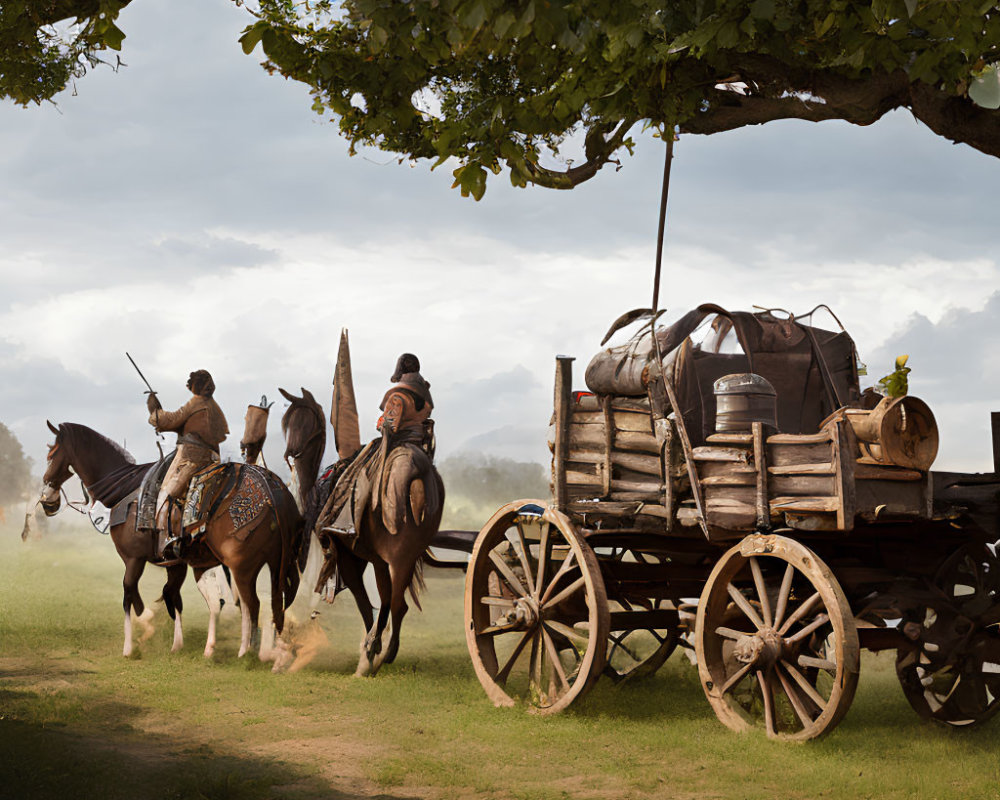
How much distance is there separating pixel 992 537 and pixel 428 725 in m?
4.71

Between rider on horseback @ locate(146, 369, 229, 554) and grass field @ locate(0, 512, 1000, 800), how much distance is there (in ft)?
5.25

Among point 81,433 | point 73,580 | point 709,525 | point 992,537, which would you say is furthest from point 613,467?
point 73,580

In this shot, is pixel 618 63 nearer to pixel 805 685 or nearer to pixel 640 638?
pixel 805 685

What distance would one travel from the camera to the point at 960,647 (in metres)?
8.14

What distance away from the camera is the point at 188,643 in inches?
494

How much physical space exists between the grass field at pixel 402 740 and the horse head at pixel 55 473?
6.06 feet

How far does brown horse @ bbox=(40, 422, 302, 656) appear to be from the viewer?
11086 millimetres

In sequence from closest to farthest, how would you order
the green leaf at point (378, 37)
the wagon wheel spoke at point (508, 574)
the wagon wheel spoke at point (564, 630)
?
the green leaf at point (378, 37), the wagon wheel spoke at point (564, 630), the wagon wheel spoke at point (508, 574)

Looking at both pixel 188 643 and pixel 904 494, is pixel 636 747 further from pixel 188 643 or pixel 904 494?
pixel 188 643

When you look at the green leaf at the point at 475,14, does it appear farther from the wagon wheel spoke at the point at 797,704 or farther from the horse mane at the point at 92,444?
the horse mane at the point at 92,444

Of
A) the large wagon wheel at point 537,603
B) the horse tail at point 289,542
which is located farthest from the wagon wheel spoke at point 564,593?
the horse tail at point 289,542

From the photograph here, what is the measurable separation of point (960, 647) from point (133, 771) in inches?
246

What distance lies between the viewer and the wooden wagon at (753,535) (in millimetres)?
6992

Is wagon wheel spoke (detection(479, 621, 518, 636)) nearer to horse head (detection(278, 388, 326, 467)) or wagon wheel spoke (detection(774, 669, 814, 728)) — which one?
wagon wheel spoke (detection(774, 669, 814, 728))
